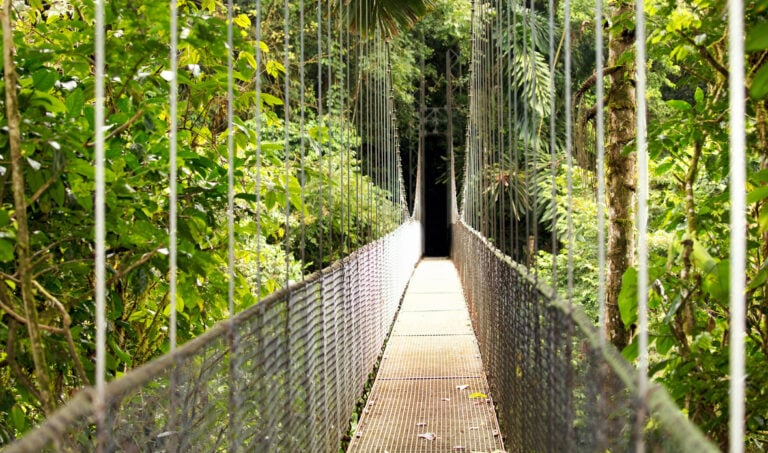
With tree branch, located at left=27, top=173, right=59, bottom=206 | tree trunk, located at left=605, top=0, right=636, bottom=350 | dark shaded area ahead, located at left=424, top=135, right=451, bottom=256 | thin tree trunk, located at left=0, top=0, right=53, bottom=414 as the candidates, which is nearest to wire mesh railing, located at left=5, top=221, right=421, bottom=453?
thin tree trunk, located at left=0, top=0, right=53, bottom=414

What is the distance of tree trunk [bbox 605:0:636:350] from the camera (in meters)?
3.09

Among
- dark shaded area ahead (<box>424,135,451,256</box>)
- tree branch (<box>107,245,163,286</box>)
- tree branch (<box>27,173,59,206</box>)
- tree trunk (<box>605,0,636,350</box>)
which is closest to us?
tree branch (<box>27,173,59,206</box>)

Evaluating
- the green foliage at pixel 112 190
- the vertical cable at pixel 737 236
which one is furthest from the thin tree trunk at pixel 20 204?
the vertical cable at pixel 737 236

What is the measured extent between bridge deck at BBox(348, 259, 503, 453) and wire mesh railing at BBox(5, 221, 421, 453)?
8.0 inches

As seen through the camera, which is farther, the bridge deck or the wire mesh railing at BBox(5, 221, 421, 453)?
the bridge deck

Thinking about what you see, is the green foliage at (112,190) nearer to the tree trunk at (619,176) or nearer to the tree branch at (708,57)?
the tree branch at (708,57)

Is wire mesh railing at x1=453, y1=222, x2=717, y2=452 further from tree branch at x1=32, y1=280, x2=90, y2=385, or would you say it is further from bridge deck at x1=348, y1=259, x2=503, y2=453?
tree branch at x1=32, y1=280, x2=90, y2=385

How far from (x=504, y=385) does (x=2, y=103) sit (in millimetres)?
1744

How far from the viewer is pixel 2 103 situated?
58.1 inches

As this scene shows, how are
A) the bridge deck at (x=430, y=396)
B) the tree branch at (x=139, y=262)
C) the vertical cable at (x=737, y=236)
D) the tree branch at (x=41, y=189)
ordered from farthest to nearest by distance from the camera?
the bridge deck at (x=430, y=396) → the tree branch at (x=139, y=262) → the tree branch at (x=41, y=189) → the vertical cable at (x=737, y=236)

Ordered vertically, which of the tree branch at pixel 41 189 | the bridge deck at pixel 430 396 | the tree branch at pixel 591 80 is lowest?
the bridge deck at pixel 430 396

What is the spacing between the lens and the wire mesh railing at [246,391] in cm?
85

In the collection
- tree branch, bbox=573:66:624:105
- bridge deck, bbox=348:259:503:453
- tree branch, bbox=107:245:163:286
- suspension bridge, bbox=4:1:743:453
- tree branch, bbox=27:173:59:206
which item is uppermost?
tree branch, bbox=573:66:624:105

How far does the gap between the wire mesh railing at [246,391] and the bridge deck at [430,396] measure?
0.20 m
